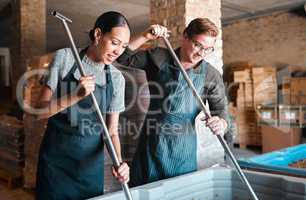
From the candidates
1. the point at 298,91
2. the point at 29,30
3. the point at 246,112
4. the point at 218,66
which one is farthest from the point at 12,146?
the point at 298,91

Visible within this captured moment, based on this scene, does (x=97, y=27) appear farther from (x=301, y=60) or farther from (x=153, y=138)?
(x=301, y=60)

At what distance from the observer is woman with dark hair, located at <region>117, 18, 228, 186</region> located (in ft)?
6.36

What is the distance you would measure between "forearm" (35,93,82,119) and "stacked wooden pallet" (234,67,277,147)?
19.0 feet

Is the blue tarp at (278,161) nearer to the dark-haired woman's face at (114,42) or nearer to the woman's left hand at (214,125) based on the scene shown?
the woman's left hand at (214,125)

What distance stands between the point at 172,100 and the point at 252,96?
5214mm

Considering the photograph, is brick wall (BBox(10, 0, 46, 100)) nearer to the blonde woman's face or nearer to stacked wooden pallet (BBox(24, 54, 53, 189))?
stacked wooden pallet (BBox(24, 54, 53, 189))

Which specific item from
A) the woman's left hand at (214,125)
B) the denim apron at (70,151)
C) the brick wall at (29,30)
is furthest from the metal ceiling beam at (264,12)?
the denim apron at (70,151)

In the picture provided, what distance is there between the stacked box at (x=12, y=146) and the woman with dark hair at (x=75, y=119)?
9.28ft

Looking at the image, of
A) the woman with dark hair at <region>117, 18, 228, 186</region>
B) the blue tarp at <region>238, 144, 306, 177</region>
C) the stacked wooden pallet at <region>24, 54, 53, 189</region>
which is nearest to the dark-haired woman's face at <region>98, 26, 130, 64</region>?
the woman with dark hair at <region>117, 18, 228, 186</region>

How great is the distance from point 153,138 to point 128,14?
5.78m

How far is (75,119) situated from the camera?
5.26ft

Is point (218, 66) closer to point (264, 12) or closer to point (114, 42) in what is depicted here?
point (114, 42)

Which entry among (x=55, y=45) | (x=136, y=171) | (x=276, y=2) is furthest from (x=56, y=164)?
(x=55, y=45)

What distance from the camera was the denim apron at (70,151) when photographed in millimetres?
1598
